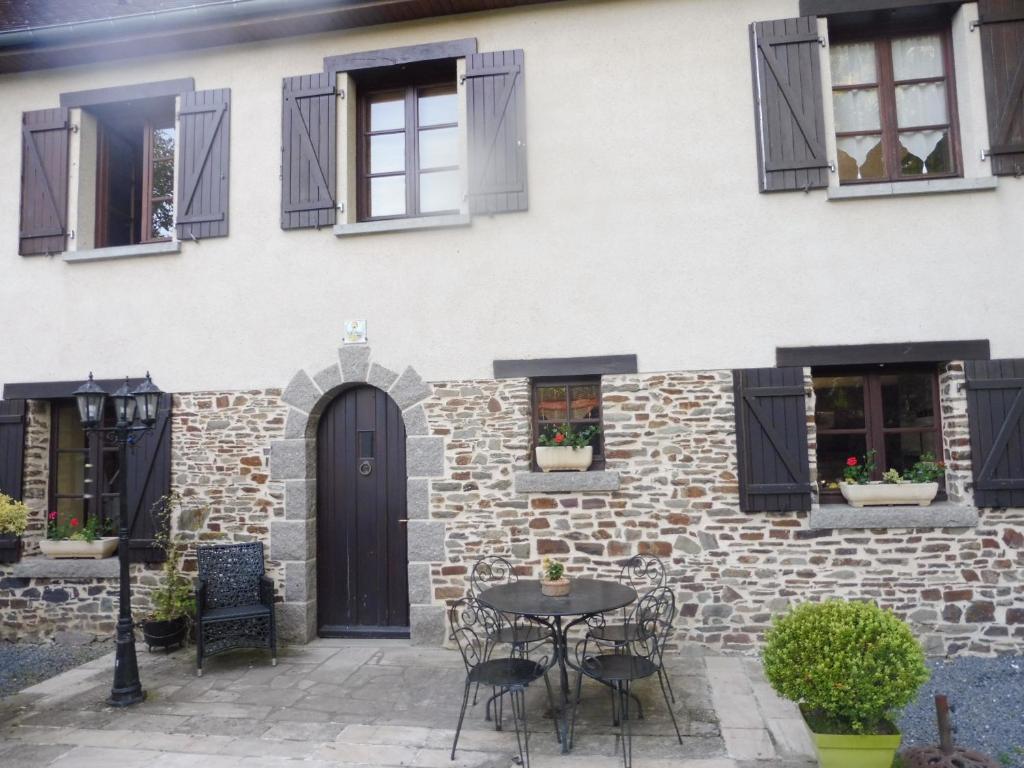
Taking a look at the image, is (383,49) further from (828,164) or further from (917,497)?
(917,497)

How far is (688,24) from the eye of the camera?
18.1 feet

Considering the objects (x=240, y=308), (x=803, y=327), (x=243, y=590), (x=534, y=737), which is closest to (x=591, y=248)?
(x=803, y=327)

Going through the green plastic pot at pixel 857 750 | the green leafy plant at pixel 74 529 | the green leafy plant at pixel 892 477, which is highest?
the green leafy plant at pixel 892 477

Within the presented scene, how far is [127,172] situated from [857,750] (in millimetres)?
7850

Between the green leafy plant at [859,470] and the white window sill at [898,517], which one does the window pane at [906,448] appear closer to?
the green leafy plant at [859,470]

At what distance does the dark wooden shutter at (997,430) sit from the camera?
4.97m

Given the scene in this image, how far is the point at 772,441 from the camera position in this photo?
17.0 feet

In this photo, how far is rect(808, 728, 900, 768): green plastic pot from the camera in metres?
3.13

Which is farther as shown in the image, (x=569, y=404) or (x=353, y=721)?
(x=569, y=404)

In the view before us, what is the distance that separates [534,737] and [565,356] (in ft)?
9.39

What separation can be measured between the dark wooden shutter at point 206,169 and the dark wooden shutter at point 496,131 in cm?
231

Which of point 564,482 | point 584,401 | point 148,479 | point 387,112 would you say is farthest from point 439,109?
point 148,479

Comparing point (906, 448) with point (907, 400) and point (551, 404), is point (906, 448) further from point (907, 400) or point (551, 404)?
point (551, 404)

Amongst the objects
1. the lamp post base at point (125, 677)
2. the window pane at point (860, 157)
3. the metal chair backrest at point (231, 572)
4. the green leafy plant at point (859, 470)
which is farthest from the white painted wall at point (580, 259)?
the lamp post base at point (125, 677)
